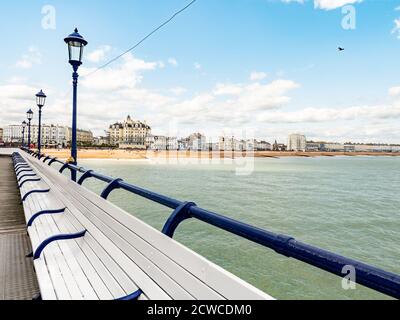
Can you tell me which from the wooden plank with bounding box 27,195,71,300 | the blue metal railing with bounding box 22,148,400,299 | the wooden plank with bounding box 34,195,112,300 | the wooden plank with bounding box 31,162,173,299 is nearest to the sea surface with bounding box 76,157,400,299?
the wooden plank with bounding box 34,195,112,300

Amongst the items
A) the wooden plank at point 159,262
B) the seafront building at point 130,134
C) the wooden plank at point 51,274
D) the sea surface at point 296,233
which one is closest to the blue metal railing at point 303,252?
the wooden plank at point 159,262

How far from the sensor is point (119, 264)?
106 inches

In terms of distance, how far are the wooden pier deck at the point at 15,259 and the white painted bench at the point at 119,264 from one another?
0.48 meters

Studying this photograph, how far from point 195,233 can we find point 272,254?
3980 millimetres

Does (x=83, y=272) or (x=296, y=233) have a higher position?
(x=83, y=272)

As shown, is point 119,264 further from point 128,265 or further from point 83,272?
point 83,272

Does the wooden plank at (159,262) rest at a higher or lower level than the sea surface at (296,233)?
higher

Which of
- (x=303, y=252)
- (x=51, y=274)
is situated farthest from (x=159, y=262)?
(x=51, y=274)

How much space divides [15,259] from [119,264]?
110 inches

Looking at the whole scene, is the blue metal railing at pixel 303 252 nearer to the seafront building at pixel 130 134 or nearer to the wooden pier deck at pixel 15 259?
the wooden pier deck at pixel 15 259

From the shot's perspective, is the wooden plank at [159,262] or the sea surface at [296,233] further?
the sea surface at [296,233]

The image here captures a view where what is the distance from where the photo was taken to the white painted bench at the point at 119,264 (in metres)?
1.72

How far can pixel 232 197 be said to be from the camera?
91.9 feet

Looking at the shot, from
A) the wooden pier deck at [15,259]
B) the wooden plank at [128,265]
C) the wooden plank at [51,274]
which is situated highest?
the wooden plank at [128,265]
